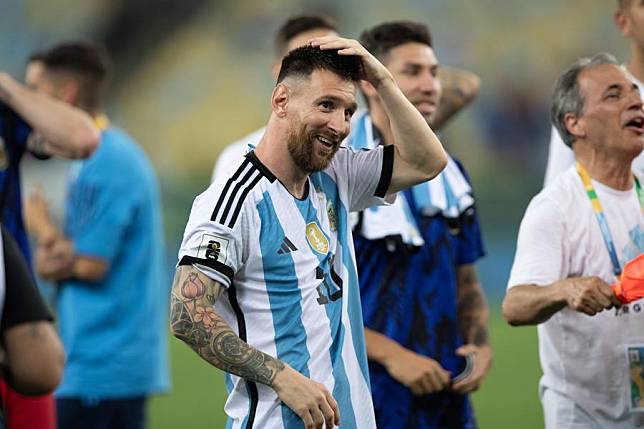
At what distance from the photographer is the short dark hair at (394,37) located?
5035 millimetres

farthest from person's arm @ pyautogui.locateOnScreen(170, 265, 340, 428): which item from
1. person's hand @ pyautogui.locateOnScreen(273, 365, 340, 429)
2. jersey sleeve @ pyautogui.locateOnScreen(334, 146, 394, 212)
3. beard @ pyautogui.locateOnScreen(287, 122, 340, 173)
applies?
jersey sleeve @ pyautogui.locateOnScreen(334, 146, 394, 212)

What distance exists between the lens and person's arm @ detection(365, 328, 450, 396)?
461cm

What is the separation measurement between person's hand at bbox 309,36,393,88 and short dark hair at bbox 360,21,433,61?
1.27 meters

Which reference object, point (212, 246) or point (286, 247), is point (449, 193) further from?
point (212, 246)

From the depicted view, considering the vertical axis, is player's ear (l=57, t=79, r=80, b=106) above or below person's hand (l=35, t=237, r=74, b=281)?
above

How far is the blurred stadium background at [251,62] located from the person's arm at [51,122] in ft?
30.0

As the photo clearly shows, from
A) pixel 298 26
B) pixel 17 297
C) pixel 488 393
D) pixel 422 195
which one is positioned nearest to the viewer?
pixel 17 297

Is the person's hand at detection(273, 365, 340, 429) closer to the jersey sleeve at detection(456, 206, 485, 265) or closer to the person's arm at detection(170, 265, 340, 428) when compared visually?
the person's arm at detection(170, 265, 340, 428)

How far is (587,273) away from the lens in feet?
14.3

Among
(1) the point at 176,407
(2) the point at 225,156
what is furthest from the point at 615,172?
(1) the point at 176,407

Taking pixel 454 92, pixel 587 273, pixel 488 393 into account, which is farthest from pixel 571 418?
pixel 488 393

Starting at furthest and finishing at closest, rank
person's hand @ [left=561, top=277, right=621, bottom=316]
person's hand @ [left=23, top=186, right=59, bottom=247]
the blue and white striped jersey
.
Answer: person's hand @ [left=23, top=186, right=59, bottom=247], person's hand @ [left=561, top=277, right=621, bottom=316], the blue and white striped jersey

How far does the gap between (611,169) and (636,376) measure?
2.41 feet

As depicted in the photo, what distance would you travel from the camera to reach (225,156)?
5.80m
